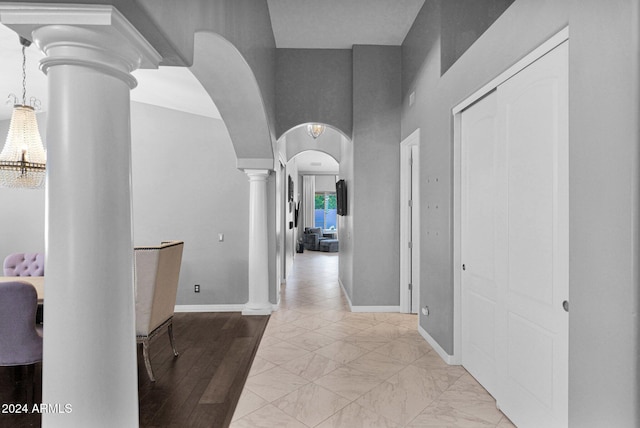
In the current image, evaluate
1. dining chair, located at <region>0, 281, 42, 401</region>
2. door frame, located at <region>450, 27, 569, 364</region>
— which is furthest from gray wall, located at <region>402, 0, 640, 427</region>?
dining chair, located at <region>0, 281, 42, 401</region>

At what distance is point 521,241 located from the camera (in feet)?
7.30

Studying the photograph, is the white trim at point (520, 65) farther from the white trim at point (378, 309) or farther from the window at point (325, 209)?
the window at point (325, 209)

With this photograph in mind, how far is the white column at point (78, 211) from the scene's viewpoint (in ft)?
3.79

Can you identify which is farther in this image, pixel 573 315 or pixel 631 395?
pixel 573 315

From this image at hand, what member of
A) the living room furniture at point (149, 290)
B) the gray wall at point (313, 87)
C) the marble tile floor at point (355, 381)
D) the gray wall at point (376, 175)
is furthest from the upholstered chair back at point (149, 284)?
the gray wall at point (313, 87)

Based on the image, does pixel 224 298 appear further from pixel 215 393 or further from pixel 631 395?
pixel 631 395

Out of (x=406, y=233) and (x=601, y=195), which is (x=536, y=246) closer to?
(x=601, y=195)

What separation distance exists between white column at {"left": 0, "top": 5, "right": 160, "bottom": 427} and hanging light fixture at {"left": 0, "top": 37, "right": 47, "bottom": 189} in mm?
2935

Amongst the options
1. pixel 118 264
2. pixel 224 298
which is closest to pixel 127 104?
pixel 118 264

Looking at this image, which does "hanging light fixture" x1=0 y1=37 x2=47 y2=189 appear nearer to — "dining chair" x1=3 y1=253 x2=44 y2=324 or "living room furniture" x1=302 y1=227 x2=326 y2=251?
"dining chair" x1=3 y1=253 x2=44 y2=324

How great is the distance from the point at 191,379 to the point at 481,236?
2.49 m

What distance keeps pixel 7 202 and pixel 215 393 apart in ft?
15.2

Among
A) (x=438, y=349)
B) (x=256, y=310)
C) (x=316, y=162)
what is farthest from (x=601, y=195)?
(x=316, y=162)

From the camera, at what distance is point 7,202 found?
5234mm
